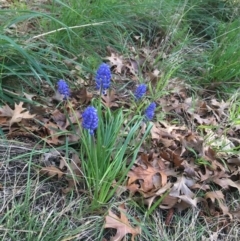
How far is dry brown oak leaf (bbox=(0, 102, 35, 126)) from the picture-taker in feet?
6.82

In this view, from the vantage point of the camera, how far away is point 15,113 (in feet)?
6.85

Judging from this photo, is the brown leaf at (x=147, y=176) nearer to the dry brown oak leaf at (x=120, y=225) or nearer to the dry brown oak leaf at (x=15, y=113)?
the dry brown oak leaf at (x=120, y=225)

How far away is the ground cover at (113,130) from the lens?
187 centimetres

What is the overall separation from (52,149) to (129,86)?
36.1 inches

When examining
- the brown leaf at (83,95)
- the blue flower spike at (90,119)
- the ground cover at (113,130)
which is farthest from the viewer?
the brown leaf at (83,95)

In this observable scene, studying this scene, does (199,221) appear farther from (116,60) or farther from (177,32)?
(177,32)

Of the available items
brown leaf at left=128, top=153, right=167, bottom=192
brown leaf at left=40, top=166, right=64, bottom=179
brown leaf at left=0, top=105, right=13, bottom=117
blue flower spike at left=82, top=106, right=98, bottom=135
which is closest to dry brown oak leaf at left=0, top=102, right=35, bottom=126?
brown leaf at left=0, top=105, right=13, bottom=117

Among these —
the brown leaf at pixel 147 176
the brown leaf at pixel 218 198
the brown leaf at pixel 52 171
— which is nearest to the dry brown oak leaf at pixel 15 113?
the brown leaf at pixel 52 171

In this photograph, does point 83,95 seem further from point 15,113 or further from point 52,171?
point 52,171

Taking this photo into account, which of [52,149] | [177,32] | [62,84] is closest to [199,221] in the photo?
[52,149]

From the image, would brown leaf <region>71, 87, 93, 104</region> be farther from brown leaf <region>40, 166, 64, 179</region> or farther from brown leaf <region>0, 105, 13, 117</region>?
brown leaf <region>40, 166, 64, 179</region>

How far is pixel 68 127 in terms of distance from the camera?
221 cm

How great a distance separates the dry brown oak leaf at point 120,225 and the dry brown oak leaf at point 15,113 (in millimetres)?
622

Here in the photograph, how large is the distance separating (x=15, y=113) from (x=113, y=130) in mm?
474
